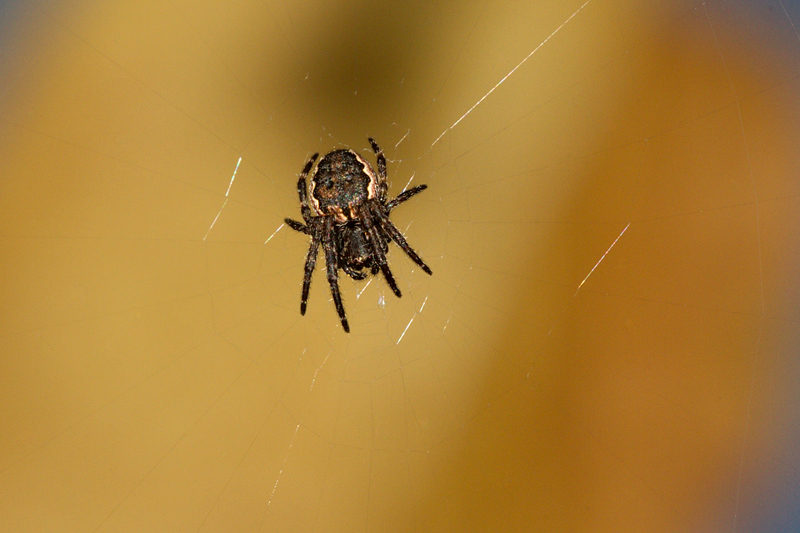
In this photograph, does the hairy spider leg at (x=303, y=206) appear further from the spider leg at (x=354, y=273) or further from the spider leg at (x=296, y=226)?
the spider leg at (x=354, y=273)

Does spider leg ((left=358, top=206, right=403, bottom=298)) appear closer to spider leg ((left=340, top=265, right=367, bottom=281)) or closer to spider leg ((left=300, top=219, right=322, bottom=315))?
spider leg ((left=340, top=265, right=367, bottom=281))

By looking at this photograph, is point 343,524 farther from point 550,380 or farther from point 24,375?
point 24,375

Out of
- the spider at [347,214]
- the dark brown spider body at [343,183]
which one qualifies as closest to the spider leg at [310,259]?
the spider at [347,214]

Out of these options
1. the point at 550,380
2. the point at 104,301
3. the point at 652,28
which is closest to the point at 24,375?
the point at 104,301

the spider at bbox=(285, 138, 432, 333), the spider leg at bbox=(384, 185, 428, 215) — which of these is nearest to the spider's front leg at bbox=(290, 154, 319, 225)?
the spider at bbox=(285, 138, 432, 333)

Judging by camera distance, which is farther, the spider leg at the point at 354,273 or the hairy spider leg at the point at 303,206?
the spider leg at the point at 354,273

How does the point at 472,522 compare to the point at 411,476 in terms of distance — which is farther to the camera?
the point at 411,476
